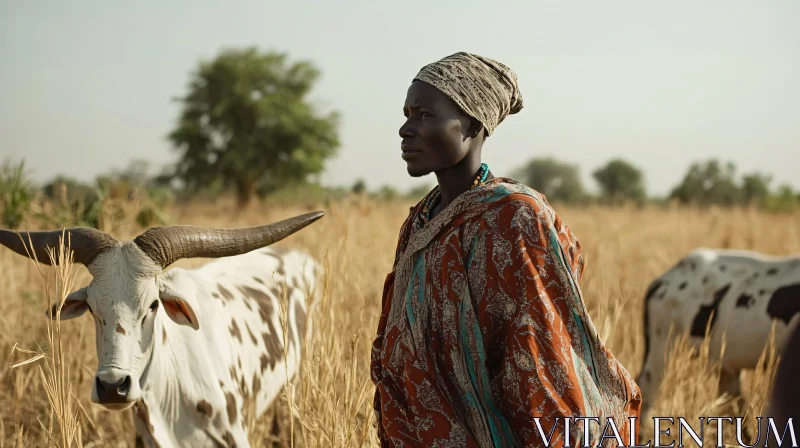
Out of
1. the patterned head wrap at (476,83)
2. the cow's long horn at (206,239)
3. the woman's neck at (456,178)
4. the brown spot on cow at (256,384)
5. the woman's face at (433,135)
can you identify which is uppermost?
the patterned head wrap at (476,83)

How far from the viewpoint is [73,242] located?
3.48m

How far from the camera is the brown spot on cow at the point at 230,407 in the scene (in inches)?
148

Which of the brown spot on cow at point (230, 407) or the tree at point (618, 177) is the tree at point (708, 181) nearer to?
the tree at point (618, 177)

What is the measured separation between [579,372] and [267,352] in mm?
2941

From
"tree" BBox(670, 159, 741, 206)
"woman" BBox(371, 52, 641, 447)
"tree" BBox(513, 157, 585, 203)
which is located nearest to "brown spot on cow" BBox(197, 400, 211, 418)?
"woman" BBox(371, 52, 641, 447)

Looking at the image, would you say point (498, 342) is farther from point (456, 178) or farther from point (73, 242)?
point (73, 242)

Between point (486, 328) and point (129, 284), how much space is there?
208cm

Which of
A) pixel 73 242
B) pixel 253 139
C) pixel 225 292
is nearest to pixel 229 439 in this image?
pixel 225 292

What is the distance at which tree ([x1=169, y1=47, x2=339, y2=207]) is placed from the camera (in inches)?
1341

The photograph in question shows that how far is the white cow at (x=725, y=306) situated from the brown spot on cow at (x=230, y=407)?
299 cm

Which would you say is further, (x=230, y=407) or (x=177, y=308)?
(x=230, y=407)

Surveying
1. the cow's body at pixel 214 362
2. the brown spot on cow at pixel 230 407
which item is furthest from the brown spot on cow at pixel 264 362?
the brown spot on cow at pixel 230 407

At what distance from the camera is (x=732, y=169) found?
35531mm

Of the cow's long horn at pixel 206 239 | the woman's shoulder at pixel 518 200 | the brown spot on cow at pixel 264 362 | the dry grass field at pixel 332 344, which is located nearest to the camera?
the woman's shoulder at pixel 518 200
